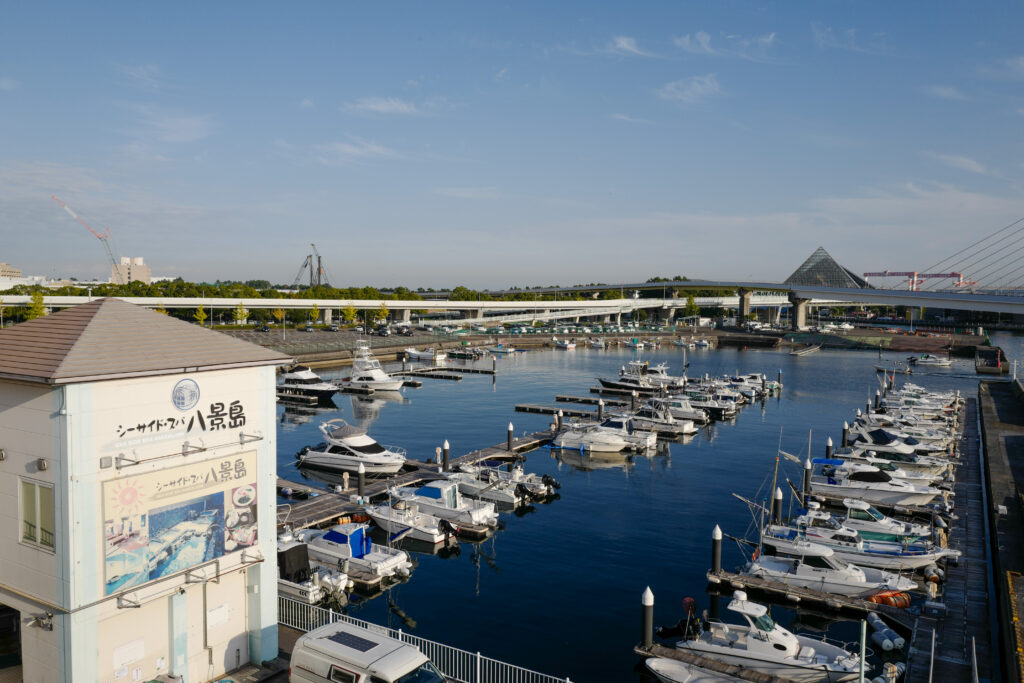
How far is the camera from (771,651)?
1725 centimetres

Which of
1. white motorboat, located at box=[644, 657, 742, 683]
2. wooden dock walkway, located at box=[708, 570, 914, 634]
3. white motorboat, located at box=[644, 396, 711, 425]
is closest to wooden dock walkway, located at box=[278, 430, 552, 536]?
wooden dock walkway, located at box=[708, 570, 914, 634]

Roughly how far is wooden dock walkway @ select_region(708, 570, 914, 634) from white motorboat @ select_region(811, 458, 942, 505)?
12.9 m

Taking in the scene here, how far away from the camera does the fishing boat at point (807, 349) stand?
124 m

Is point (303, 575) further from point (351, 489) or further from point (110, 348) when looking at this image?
point (110, 348)

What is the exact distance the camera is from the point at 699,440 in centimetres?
4931

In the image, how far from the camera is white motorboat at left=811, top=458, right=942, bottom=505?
32.2m

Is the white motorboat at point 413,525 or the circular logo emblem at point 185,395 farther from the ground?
the circular logo emblem at point 185,395

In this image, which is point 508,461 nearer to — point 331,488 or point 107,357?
point 331,488

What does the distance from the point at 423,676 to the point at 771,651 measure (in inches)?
372

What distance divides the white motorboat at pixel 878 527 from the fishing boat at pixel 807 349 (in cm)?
10160

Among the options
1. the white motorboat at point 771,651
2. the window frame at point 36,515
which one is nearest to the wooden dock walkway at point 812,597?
the white motorboat at point 771,651

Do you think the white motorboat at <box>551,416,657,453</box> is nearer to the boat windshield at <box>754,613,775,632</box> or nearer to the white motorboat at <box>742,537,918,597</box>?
the white motorboat at <box>742,537,918,597</box>

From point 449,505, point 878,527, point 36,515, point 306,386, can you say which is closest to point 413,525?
point 449,505

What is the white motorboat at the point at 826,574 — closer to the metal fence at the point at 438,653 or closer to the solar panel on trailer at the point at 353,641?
the metal fence at the point at 438,653
